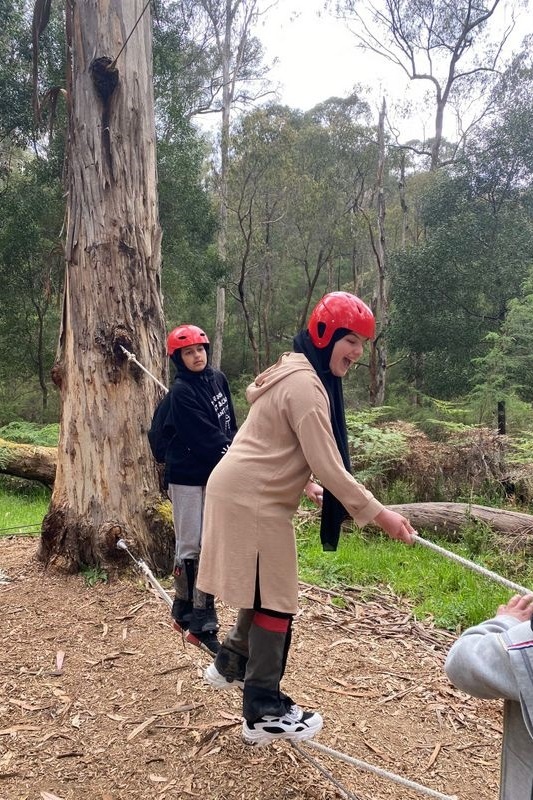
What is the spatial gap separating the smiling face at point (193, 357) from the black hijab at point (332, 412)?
48.8 inches

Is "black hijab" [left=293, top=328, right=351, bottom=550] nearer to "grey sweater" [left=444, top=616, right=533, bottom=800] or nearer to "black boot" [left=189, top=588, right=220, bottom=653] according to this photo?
"grey sweater" [left=444, top=616, right=533, bottom=800]

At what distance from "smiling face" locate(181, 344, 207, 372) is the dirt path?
1.87m

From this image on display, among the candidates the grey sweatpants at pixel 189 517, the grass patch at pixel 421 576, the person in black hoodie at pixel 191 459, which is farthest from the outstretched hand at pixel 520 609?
the grass patch at pixel 421 576

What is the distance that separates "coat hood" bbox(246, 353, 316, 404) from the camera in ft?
7.84

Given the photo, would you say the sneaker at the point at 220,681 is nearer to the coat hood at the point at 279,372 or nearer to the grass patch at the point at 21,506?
the coat hood at the point at 279,372

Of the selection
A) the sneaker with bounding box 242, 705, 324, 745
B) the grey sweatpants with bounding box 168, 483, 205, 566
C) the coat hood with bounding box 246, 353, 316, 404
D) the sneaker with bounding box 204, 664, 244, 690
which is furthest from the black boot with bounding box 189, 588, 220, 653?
the coat hood with bounding box 246, 353, 316, 404

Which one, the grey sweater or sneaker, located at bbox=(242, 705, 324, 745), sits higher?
the grey sweater

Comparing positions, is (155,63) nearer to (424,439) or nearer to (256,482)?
(424,439)

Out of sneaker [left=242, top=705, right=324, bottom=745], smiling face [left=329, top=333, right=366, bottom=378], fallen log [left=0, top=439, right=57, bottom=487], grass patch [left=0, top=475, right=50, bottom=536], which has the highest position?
smiling face [left=329, top=333, right=366, bottom=378]

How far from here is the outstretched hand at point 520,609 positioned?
1573 millimetres

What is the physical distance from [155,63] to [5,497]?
34.6 feet

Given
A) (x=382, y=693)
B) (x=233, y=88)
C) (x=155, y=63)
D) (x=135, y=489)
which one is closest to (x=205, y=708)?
(x=382, y=693)

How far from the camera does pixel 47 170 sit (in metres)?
13.7

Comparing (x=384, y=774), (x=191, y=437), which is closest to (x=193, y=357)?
(x=191, y=437)
